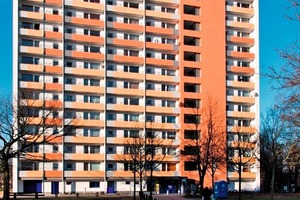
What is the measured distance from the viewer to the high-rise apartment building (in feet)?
263

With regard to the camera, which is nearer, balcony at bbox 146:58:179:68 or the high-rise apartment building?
the high-rise apartment building

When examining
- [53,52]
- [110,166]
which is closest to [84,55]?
[53,52]

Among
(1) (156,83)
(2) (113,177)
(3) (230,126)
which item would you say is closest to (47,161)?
(2) (113,177)

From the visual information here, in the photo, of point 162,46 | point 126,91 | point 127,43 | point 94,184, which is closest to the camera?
point 94,184

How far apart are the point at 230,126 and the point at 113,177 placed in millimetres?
25389

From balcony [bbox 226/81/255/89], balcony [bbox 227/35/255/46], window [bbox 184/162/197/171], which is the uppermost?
balcony [bbox 227/35/255/46]

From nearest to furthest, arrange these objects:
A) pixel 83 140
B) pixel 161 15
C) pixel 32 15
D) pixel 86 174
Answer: pixel 86 174 → pixel 83 140 → pixel 32 15 → pixel 161 15

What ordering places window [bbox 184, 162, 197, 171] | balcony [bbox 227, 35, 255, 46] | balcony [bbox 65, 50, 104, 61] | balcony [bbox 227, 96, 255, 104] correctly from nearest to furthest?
1. balcony [bbox 65, 50, 104, 61]
2. window [bbox 184, 162, 197, 171]
3. balcony [bbox 227, 96, 255, 104]
4. balcony [bbox 227, 35, 255, 46]

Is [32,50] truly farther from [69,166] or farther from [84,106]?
[69,166]

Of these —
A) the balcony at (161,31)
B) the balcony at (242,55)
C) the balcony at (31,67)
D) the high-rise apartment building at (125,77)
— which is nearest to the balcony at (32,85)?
the high-rise apartment building at (125,77)

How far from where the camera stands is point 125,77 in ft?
280

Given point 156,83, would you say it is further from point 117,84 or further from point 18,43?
point 18,43

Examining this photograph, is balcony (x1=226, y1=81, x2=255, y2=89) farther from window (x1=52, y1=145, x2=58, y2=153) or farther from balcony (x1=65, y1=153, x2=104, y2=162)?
window (x1=52, y1=145, x2=58, y2=153)

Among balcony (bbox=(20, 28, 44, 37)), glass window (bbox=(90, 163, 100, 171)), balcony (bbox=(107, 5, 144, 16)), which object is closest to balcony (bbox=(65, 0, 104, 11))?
balcony (bbox=(107, 5, 144, 16))
